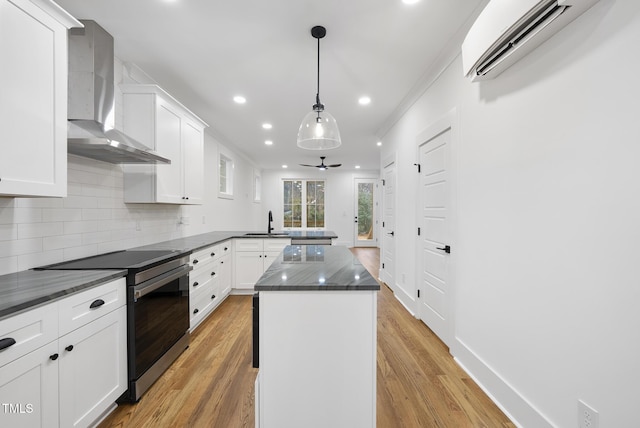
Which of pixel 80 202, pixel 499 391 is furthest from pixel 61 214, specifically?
pixel 499 391

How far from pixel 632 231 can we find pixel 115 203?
132 inches

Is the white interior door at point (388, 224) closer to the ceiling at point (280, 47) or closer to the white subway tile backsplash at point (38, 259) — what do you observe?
the ceiling at point (280, 47)

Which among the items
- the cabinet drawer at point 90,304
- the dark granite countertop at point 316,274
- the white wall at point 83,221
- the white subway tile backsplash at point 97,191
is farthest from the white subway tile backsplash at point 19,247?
the dark granite countertop at point 316,274

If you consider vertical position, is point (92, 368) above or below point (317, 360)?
below

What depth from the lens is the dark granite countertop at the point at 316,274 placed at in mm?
1391

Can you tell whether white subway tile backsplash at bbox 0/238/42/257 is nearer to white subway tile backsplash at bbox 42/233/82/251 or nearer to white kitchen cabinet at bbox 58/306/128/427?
white subway tile backsplash at bbox 42/233/82/251

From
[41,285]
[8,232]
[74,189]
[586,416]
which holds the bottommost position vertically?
[586,416]

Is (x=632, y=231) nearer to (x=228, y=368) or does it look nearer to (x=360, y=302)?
(x=360, y=302)

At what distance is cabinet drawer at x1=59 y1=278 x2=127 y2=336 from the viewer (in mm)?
1349

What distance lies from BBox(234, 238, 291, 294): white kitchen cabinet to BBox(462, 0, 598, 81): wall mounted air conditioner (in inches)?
118

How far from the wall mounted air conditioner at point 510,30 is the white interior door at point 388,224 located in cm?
238

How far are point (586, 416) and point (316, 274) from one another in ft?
4.59

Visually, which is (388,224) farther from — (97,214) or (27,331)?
(27,331)

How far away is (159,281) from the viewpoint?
202 cm
